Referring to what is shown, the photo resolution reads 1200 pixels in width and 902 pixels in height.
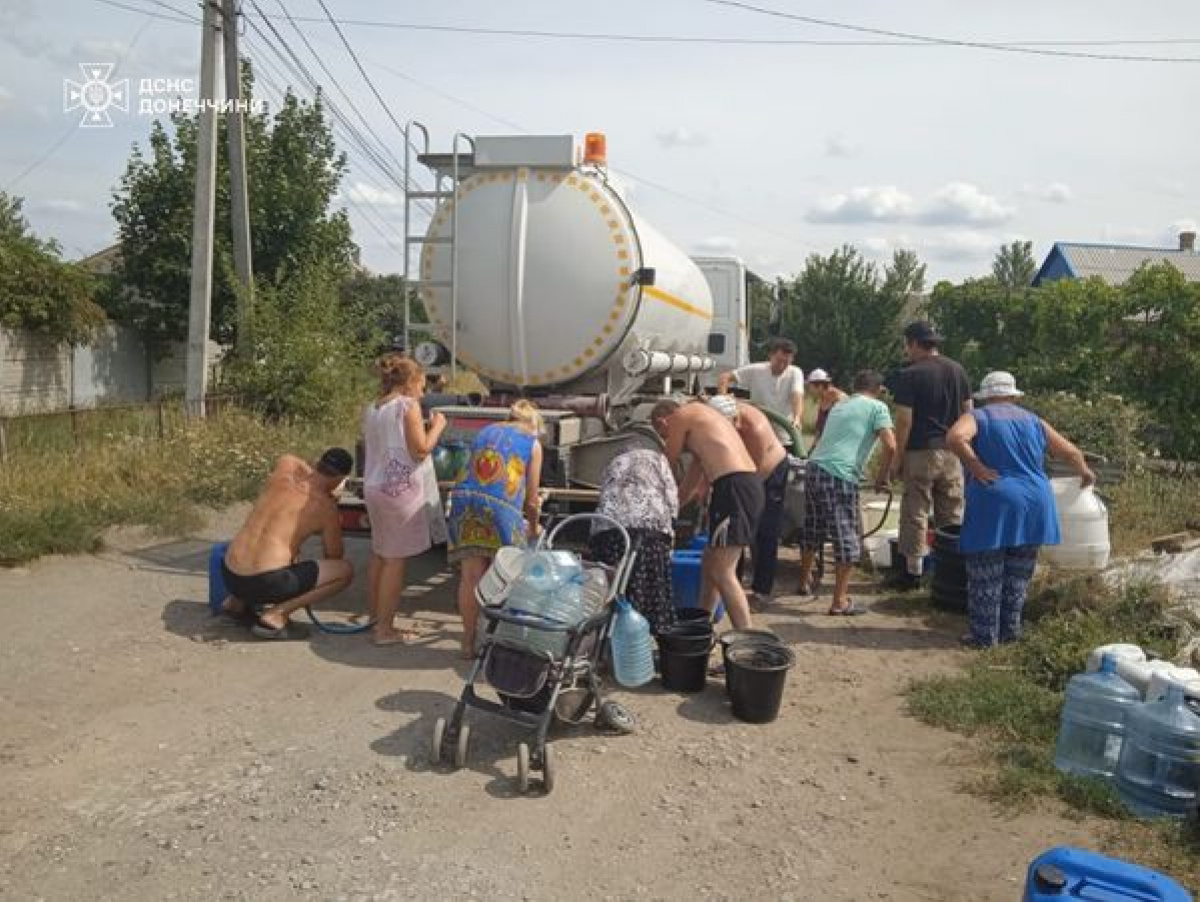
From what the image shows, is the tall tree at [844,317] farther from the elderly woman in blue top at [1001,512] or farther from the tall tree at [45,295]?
the elderly woman in blue top at [1001,512]

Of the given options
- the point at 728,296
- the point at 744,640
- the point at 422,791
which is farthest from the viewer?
the point at 728,296

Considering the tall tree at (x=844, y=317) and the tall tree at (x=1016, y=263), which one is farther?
the tall tree at (x=1016, y=263)

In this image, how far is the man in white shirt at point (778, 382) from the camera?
9047 mm

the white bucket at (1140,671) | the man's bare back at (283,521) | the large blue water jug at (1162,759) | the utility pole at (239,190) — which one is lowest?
the large blue water jug at (1162,759)

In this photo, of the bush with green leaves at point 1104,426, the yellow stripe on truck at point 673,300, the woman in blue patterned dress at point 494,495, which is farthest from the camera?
the bush with green leaves at point 1104,426

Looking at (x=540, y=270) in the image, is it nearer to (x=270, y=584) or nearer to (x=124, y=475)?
(x=270, y=584)

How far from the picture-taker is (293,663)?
5.48 meters

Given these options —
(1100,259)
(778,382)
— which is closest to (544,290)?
(778,382)

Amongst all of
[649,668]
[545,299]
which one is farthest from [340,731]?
[545,299]

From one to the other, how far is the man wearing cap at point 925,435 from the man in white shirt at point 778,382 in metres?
1.95

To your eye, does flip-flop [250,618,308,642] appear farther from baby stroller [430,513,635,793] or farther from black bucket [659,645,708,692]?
black bucket [659,645,708,692]

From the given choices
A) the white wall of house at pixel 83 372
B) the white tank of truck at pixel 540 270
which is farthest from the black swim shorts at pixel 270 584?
the white wall of house at pixel 83 372

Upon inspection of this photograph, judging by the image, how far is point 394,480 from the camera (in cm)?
569

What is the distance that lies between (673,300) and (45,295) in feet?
36.2
